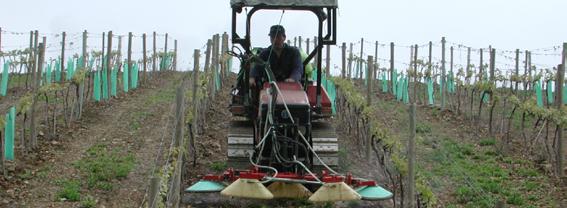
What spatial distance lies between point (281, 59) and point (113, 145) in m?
4.18

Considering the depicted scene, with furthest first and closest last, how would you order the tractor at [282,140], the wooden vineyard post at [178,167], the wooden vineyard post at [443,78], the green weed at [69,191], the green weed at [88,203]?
the wooden vineyard post at [443,78], the green weed at [69,191], the green weed at [88,203], the wooden vineyard post at [178,167], the tractor at [282,140]

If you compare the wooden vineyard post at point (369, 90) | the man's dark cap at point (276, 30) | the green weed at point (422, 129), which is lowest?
the green weed at point (422, 129)

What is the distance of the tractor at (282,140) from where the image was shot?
24.0 feet

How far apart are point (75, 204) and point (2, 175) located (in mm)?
1576

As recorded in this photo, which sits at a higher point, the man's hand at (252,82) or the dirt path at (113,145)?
the man's hand at (252,82)

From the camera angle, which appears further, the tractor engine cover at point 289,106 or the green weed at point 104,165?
the green weed at point 104,165

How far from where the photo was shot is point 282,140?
26.3 feet

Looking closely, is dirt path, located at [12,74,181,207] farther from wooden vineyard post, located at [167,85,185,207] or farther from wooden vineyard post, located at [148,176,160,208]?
wooden vineyard post, located at [148,176,160,208]

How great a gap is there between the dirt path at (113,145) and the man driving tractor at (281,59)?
212 centimetres

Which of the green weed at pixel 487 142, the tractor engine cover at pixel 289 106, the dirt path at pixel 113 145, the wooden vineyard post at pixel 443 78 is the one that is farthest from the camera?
the wooden vineyard post at pixel 443 78

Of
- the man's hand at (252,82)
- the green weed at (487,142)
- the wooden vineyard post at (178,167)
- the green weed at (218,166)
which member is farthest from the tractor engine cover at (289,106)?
the green weed at (487,142)

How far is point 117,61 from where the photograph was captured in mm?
22109

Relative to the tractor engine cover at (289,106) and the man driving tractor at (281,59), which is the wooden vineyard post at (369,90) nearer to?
the man driving tractor at (281,59)

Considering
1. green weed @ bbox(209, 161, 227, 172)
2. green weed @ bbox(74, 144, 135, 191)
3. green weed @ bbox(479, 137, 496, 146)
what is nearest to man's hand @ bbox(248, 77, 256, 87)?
green weed @ bbox(209, 161, 227, 172)
